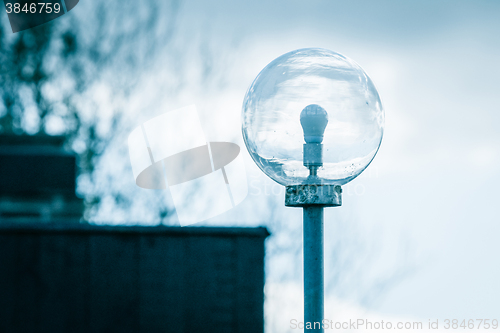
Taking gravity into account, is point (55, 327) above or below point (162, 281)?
below

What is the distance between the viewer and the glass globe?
1.28 m

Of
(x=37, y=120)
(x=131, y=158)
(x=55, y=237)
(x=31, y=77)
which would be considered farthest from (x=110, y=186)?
(x=55, y=237)

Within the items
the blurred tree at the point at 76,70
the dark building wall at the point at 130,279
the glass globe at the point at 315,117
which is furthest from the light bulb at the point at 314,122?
the blurred tree at the point at 76,70

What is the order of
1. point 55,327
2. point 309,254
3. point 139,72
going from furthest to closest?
point 139,72
point 55,327
point 309,254

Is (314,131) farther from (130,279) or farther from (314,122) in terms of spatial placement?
(130,279)

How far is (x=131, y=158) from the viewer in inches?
274

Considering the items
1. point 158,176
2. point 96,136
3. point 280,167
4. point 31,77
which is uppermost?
point 31,77

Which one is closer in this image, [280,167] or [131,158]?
[280,167]

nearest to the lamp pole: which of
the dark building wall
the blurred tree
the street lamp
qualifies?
the street lamp

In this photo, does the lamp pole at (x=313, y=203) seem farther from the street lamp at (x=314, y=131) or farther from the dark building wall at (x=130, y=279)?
the dark building wall at (x=130, y=279)

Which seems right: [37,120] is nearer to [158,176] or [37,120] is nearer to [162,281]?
[158,176]

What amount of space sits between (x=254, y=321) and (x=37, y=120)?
5.45m

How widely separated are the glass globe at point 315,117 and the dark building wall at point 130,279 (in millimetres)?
2129

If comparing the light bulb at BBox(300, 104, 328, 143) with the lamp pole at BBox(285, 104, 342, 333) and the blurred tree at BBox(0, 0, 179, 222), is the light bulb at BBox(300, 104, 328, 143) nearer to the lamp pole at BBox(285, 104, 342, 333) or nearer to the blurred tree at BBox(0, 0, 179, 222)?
the lamp pole at BBox(285, 104, 342, 333)
